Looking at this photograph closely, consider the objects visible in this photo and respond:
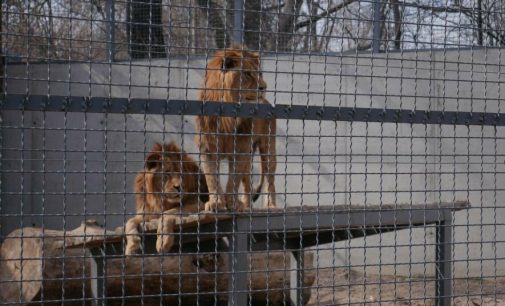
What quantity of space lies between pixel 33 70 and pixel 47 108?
762cm

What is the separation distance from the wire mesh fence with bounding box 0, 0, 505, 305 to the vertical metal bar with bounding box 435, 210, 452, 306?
24 millimetres

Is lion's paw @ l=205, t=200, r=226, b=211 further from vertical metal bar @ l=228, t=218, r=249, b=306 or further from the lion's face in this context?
the lion's face

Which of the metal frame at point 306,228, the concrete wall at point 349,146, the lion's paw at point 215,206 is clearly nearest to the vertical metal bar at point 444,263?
the metal frame at point 306,228

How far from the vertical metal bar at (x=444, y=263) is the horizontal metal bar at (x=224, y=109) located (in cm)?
112

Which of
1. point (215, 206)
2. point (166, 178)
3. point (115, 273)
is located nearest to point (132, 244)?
point (215, 206)

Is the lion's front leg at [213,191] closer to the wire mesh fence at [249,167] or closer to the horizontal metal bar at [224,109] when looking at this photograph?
the wire mesh fence at [249,167]

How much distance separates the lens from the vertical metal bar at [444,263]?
4824 mm

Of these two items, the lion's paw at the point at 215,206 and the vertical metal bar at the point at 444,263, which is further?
the lion's paw at the point at 215,206

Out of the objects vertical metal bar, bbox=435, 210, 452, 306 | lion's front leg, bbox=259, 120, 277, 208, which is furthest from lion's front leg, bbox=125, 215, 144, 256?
vertical metal bar, bbox=435, 210, 452, 306

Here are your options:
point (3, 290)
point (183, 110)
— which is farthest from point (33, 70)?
point (183, 110)

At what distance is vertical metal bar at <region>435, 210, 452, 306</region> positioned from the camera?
190 inches

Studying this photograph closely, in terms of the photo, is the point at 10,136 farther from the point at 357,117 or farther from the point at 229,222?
the point at 357,117

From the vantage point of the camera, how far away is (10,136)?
10.1 metres

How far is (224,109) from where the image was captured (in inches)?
A: 131
